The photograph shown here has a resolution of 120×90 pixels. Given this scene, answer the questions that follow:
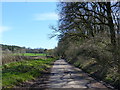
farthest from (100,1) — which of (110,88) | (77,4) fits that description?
(110,88)

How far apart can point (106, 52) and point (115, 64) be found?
2179 millimetres

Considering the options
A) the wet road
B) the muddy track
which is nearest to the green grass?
the muddy track

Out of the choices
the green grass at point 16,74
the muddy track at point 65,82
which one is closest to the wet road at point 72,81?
the muddy track at point 65,82

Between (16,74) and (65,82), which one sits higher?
(16,74)

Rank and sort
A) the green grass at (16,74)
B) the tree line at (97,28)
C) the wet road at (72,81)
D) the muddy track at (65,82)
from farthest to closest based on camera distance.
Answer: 1. the tree line at (97,28)
2. the wet road at (72,81)
3. the muddy track at (65,82)
4. the green grass at (16,74)

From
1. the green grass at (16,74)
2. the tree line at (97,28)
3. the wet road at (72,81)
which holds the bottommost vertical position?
the wet road at (72,81)

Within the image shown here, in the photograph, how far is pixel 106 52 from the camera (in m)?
16.6

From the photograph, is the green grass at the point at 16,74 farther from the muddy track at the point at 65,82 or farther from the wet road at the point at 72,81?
the wet road at the point at 72,81

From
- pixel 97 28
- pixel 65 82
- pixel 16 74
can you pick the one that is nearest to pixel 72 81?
pixel 65 82

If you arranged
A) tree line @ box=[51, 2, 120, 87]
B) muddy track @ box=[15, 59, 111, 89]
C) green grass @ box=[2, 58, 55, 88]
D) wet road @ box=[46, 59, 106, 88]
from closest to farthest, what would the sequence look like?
green grass @ box=[2, 58, 55, 88] → muddy track @ box=[15, 59, 111, 89] → wet road @ box=[46, 59, 106, 88] → tree line @ box=[51, 2, 120, 87]

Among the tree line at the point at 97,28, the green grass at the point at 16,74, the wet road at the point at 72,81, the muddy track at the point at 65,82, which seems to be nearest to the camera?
the green grass at the point at 16,74

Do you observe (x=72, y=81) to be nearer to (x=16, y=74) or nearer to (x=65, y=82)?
(x=65, y=82)

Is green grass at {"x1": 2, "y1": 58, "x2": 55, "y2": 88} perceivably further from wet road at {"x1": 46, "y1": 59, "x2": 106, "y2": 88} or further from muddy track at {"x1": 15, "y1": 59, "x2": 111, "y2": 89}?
wet road at {"x1": 46, "y1": 59, "x2": 106, "y2": 88}

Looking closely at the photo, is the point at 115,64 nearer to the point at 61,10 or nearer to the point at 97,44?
the point at 97,44
